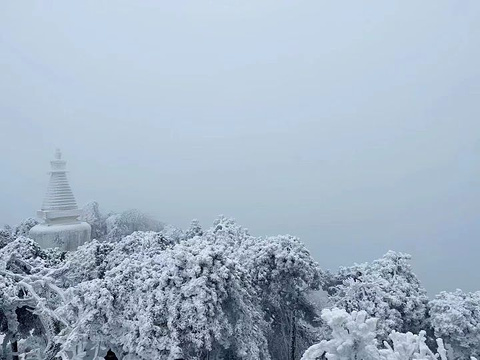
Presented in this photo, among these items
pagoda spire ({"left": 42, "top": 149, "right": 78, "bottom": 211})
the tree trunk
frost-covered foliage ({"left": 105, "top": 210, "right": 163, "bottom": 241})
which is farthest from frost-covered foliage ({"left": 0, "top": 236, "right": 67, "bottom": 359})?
frost-covered foliage ({"left": 105, "top": 210, "right": 163, "bottom": 241})

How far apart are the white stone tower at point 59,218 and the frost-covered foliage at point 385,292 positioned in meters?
17.4

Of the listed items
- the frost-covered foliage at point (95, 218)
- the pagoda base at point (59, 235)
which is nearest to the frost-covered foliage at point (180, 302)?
the pagoda base at point (59, 235)

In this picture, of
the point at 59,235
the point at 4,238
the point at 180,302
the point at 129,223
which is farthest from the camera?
the point at 129,223

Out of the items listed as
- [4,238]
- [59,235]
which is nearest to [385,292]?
[4,238]

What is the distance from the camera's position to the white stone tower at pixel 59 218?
2445 cm

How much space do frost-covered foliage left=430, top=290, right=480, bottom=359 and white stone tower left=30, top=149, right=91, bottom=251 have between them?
20.7 m

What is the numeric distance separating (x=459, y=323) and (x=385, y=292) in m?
2.04

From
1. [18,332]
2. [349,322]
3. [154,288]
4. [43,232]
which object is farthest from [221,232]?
[43,232]

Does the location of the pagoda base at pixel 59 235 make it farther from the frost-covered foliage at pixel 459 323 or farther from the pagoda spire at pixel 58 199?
the frost-covered foliage at pixel 459 323

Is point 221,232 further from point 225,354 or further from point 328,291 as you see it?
point 225,354

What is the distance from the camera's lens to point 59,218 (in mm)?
25500

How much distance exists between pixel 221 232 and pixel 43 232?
1487cm

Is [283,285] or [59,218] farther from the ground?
[59,218]

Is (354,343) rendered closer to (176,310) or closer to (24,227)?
(176,310)
